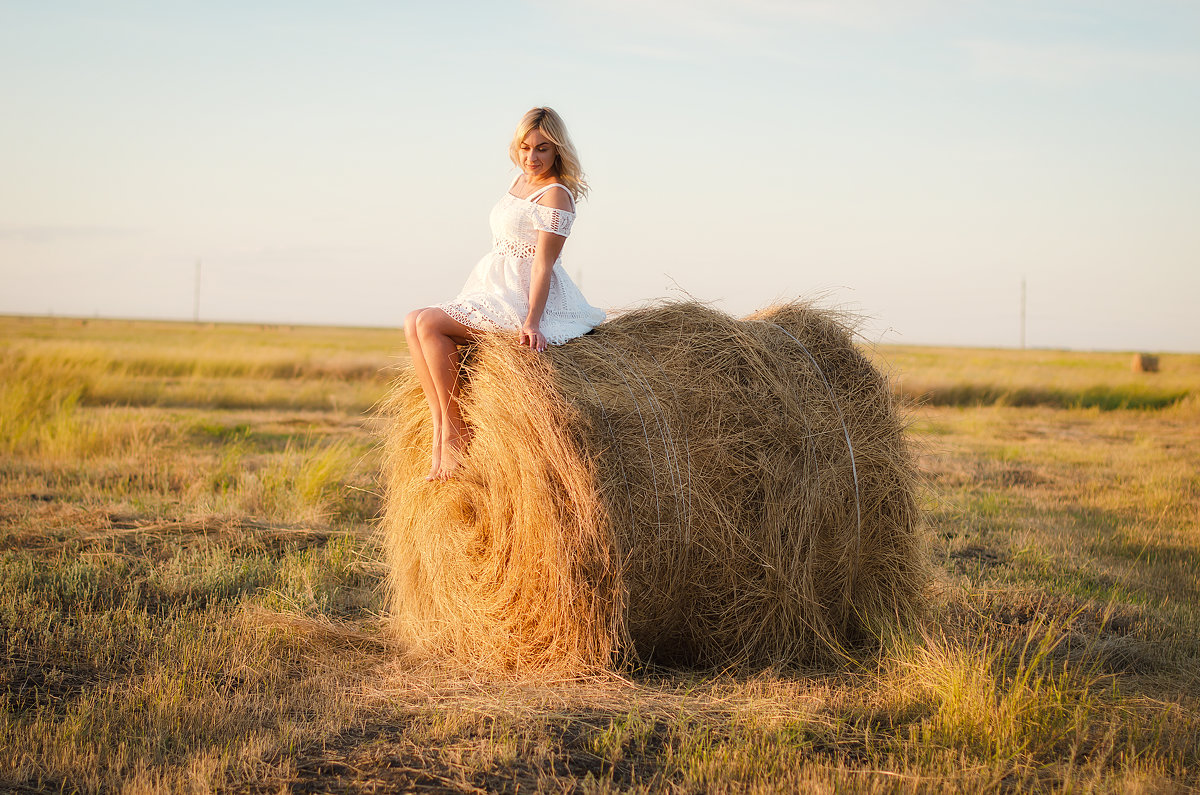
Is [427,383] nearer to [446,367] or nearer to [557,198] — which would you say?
[446,367]

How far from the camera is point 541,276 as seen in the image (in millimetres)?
4770

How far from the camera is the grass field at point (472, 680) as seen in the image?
3.49m

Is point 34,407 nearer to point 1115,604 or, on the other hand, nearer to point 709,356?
point 709,356

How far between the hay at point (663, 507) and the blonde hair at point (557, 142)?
82 cm

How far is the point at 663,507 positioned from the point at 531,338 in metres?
1.05

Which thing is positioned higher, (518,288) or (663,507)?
(518,288)

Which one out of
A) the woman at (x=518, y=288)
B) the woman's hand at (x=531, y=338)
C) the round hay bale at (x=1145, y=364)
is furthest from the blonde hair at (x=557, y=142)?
the round hay bale at (x=1145, y=364)

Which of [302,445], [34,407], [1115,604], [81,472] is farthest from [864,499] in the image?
[34,407]

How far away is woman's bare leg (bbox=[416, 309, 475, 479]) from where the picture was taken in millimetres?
4738

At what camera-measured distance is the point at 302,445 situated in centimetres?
1259

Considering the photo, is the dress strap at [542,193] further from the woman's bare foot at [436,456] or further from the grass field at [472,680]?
the grass field at [472,680]

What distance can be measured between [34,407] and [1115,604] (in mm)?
11979

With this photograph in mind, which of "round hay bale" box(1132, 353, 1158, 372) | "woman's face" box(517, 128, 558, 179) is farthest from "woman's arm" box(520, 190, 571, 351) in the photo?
"round hay bale" box(1132, 353, 1158, 372)

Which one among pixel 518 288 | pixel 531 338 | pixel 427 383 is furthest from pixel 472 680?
pixel 518 288
